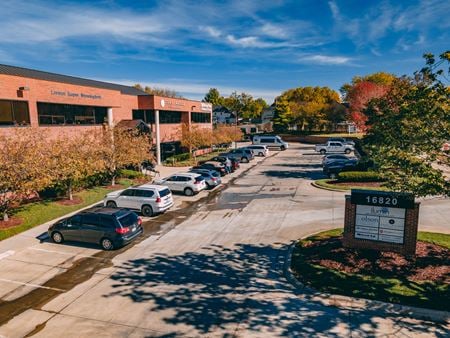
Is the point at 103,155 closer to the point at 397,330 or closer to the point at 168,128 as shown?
the point at 168,128

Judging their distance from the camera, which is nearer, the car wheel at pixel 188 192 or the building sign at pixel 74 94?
the car wheel at pixel 188 192

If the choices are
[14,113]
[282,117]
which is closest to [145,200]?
[14,113]

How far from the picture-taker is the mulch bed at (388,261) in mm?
11312

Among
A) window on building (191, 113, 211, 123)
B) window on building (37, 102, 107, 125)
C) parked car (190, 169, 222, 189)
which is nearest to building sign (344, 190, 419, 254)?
parked car (190, 169, 222, 189)

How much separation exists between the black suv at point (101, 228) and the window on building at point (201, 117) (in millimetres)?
37398

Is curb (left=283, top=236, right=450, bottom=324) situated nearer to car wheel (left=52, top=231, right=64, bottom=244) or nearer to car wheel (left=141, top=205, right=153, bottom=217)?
car wheel (left=52, top=231, right=64, bottom=244)

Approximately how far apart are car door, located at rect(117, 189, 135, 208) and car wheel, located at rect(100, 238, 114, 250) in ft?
18.3

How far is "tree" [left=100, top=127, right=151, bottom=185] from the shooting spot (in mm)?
25812

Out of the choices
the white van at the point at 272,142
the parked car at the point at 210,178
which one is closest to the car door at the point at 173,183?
the parked car at the point at 210,178

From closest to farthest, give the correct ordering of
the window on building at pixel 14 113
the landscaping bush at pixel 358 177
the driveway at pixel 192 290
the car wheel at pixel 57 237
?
the driveway at pixel 192 290 < the car wheel at pixel 57 237 < the window on building at pixel 14 113 < the landscaping bush at pixel 358 177

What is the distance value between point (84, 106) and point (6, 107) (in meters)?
7.97

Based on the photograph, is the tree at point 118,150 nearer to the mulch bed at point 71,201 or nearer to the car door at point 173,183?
the car door at point 173,183

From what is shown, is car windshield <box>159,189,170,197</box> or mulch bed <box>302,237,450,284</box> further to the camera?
car windshield <box>159,189,170,197</box>

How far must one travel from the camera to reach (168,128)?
43938 millimetres
